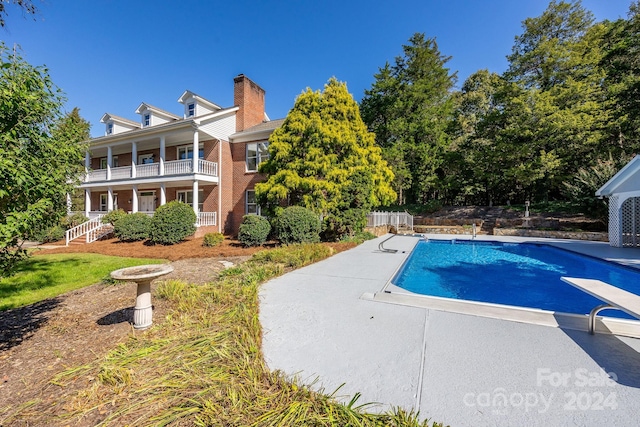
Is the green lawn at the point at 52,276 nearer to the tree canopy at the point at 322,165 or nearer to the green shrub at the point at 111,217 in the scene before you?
the green shrub at the point at 111,217

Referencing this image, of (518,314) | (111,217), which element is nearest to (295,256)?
(518,314)

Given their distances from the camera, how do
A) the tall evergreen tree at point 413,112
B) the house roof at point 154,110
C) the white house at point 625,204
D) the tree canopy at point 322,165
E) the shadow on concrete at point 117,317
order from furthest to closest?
the tall evergreen tree at point 413,112, the house roof at point 154,110, the tree canopy at point 322,165, the white house at point 625,204, the shadow on concrete at point 117,317

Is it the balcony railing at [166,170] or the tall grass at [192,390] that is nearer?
the tall grass at [192,390]

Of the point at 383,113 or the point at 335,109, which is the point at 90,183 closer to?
the point at 335,109

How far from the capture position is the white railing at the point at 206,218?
51.5 ft

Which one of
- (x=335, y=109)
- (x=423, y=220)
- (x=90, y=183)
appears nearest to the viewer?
(x=335, y=109)

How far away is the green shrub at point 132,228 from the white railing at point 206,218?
8.43 feet

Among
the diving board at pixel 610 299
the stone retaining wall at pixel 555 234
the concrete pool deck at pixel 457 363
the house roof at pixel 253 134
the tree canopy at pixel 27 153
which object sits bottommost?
the concrete pool deck at pixel 457 363

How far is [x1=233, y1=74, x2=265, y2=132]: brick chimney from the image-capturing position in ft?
60.3

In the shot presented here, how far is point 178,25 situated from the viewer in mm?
12375

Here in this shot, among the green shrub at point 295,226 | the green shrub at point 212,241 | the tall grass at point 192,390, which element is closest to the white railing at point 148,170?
the green shrub at point 212,241

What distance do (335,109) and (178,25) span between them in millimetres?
8370

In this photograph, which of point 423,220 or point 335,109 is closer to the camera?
point 335,109

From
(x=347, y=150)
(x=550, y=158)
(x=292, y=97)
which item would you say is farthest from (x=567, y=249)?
(x=292, y=97)
